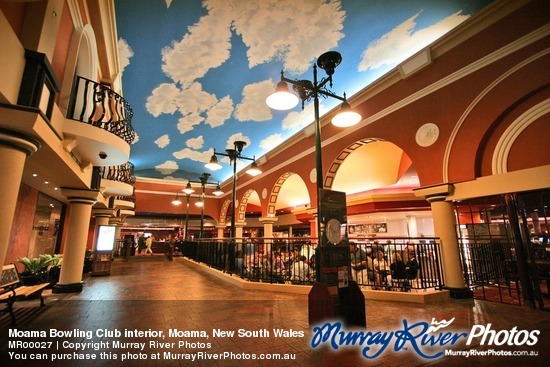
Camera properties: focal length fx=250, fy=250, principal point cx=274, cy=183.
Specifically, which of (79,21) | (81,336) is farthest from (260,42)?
(81,336)

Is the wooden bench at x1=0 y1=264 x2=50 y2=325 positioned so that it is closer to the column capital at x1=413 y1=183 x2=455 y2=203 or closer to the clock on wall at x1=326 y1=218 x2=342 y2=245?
the clock on wall at x1=326 y1=218 x2=342 y2=245

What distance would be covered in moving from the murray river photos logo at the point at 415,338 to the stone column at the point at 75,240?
251 inches

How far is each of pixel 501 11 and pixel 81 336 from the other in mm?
9103

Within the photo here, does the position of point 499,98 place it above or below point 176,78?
below

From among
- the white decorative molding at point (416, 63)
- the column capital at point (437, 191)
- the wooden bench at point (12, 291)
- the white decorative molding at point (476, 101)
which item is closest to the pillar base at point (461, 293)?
the column capital at point (437, 191)

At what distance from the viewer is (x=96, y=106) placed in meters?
5.02

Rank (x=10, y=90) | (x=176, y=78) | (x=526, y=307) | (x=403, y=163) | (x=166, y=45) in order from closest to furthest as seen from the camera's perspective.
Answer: (x=10, y=90) → (x=526, y=307) → (x=166, y=45) → (x=176, y=78) → (x=403, y=163)

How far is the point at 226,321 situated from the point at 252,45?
23.9 feet

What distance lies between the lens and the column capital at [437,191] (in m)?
5.60

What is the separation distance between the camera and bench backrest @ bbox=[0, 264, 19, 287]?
507cm

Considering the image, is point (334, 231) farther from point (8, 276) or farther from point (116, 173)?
point (116, 173)

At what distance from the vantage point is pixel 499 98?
4906mm

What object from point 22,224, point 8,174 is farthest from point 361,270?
point 22,224

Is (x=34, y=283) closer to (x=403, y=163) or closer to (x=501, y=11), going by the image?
(x=501, y=11)
